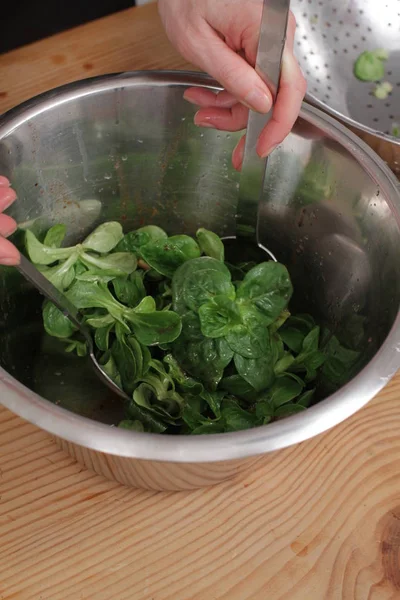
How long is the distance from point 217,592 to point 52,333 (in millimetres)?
292

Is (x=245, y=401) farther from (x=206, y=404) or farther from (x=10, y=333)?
(x=10, y=333)

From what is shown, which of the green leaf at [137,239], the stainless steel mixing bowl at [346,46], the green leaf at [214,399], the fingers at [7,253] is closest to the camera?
the fingers at [7,253]

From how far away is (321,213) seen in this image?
2.27 feet

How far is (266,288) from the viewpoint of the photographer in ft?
2.13

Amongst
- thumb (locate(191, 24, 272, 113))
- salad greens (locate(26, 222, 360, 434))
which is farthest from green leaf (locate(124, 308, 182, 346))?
thumb (locate(191, 24, 272, 113))

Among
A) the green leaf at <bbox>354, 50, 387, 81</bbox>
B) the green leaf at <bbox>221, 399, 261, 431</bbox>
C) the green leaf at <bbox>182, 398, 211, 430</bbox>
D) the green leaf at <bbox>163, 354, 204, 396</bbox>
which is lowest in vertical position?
the green leaf at <bbox>182, 398, 211, 430</bbox>

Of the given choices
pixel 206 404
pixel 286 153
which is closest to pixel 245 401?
pixel 206 404

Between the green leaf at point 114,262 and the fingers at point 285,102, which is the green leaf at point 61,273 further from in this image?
the fingers at point 285,102

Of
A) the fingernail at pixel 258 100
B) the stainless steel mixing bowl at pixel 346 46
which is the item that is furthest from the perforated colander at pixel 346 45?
the fingernail at pixel 258 100

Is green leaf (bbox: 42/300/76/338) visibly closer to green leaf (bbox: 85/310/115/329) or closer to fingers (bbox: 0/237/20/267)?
green leaf (bbox: 85/310/115/329)

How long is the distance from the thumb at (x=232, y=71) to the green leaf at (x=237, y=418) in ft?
0.90

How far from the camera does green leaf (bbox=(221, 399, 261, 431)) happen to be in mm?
598

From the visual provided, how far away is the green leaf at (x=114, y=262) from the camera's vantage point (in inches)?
26.7

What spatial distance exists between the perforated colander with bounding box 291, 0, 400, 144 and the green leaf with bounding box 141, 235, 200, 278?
35 centimetres
